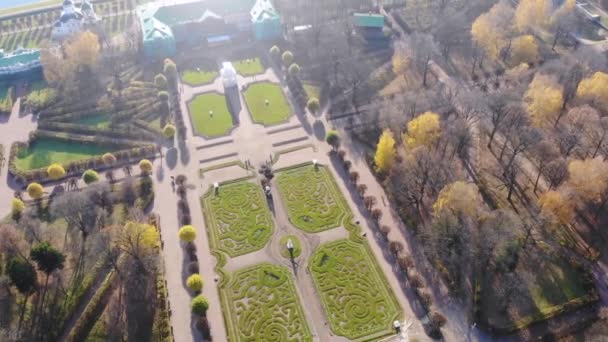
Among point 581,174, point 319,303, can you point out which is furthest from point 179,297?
point 581,174

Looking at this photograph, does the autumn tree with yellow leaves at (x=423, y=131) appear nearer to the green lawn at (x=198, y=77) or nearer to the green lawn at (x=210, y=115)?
the green lawn at (x=210, y=115)

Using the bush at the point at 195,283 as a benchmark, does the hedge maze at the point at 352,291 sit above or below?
below

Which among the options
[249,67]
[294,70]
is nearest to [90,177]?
[249,67]

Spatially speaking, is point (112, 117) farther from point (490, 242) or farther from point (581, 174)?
point (581, 174)

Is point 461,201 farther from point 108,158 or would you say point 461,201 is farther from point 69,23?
point 69,23

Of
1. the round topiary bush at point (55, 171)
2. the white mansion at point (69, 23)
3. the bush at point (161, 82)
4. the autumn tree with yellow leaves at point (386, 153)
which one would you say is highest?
the white mansion at point (69, 23)

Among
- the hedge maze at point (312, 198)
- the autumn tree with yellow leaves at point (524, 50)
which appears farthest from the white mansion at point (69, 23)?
the autumn tree with yellow leaves at point (524, 50)

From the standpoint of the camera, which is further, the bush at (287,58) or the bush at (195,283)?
the bush at (287,58)
